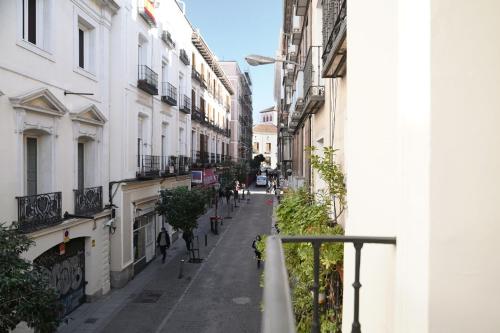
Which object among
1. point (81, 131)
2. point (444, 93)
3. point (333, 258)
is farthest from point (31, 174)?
point (444, 93)

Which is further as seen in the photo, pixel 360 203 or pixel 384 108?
pixel 360 203

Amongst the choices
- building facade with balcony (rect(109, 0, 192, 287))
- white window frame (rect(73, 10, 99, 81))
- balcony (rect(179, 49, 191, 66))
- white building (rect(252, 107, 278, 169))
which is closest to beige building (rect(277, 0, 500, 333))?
white window frame (rect(73, 10, 99, 81))

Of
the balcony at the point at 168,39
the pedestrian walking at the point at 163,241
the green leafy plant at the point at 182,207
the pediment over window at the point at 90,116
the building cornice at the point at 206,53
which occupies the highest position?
the building cornice at the point at 206,53

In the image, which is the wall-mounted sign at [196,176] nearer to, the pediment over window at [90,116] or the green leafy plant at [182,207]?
the green leafy plant at [182,207]

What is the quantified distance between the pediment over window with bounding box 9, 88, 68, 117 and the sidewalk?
5017 mm

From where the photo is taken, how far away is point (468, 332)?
2.05 meters

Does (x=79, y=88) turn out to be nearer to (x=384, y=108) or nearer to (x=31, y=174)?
(x=31, y=174)

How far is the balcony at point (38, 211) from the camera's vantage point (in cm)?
936

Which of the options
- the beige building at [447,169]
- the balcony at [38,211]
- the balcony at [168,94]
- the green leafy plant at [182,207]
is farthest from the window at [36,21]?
the beige building at [447,169]

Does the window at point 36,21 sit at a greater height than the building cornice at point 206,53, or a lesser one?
lesser

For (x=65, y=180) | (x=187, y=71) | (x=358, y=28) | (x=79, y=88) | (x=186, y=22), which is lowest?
(x=65, y=180)

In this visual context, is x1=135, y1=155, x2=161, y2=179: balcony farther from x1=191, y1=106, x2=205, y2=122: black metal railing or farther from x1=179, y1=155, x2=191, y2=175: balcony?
x1=191, y1=106, x2=205, y2=122: black metal railing

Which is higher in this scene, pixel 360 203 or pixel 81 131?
pixel 81 131

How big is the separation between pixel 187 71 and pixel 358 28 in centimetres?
2255
